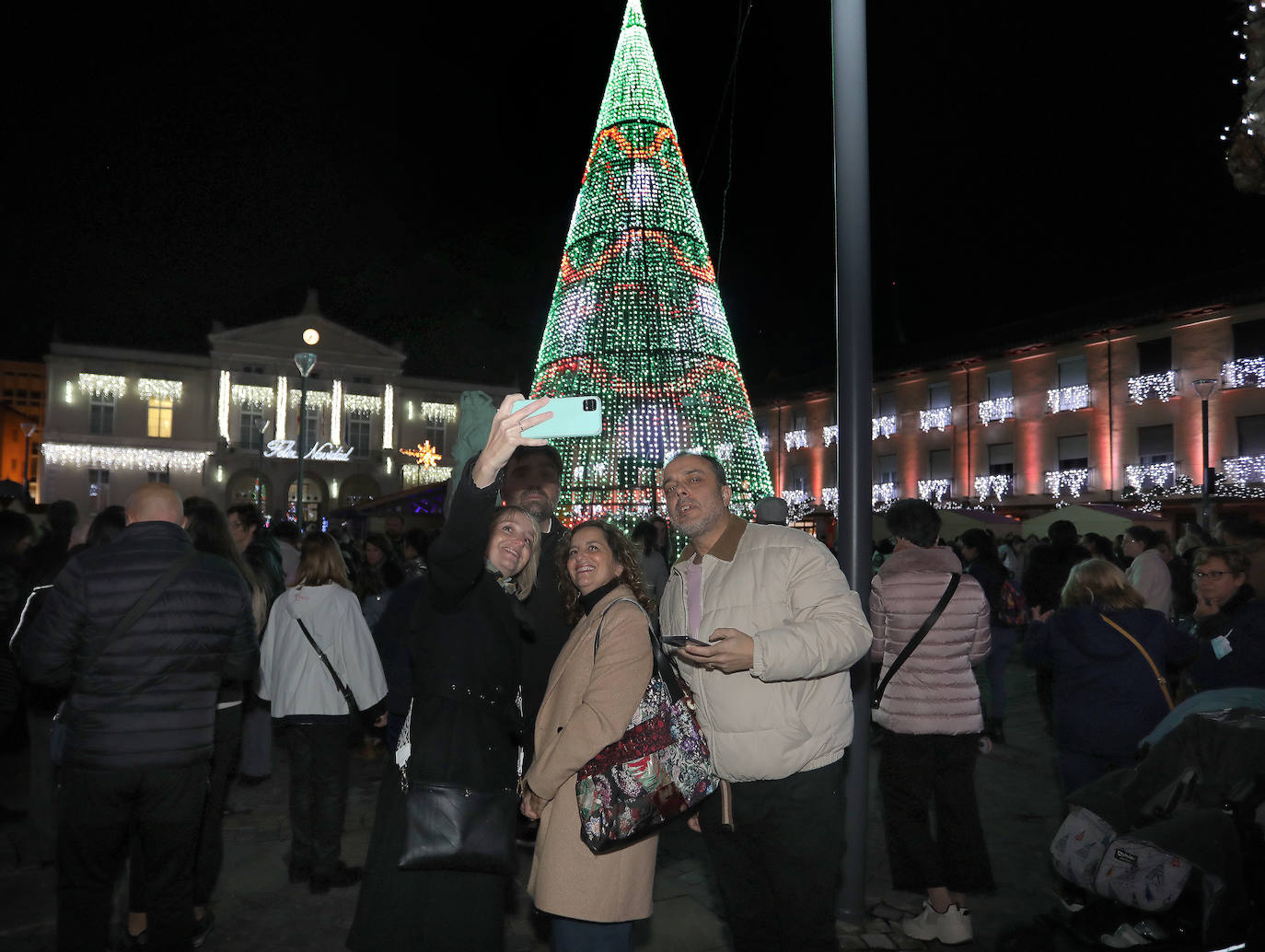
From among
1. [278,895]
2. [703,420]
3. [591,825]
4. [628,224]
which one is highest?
[628,224]

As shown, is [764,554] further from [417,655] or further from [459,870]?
[459,870]

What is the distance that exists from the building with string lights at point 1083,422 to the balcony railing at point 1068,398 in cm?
3

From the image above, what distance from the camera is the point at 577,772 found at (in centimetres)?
253

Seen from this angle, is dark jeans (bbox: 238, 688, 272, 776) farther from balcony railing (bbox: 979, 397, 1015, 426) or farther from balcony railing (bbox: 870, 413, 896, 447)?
balcony railing (bbox: 870, 413, 896, 447)

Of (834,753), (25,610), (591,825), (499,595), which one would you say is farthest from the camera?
(25,610)

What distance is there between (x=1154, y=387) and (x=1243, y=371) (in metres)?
2.43

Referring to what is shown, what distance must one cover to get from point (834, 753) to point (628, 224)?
32.6 feet

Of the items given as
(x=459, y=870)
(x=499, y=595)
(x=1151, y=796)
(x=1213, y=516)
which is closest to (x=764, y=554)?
(x=499, y=595)

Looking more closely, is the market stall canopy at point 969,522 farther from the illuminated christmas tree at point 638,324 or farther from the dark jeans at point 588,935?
the dark jeans at point 588,935

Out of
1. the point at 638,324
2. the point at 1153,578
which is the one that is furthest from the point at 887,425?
the point at 1153,578

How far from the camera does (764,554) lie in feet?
9.58

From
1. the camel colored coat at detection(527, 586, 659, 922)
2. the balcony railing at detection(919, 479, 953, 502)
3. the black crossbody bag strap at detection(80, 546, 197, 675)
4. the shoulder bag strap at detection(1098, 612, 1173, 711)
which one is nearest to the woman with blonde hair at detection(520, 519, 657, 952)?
the camel colored coat at detection(527, 586, 659, 922)

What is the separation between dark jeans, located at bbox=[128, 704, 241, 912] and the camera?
3750mm

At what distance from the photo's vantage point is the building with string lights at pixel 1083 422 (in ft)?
76.1
